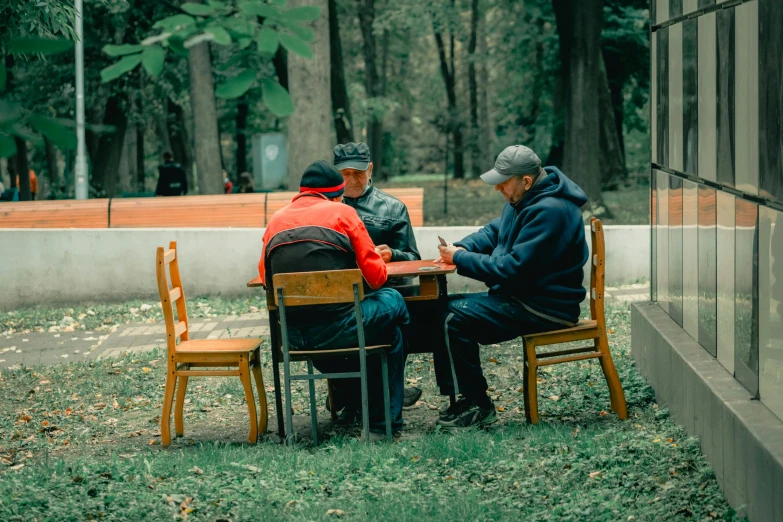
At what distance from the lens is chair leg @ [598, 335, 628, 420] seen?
22.3 feet

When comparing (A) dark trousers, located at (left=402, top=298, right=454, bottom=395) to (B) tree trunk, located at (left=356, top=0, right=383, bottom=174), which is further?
(B) tree trunk, located at (left=356, top=0, right=383, bottom=174)

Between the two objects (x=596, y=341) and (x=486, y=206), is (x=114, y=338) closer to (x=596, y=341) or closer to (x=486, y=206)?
(x=596, y=341)

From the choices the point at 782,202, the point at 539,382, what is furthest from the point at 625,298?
the point at 782,202

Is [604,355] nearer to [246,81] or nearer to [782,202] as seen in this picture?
[782,202]

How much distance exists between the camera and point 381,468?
5.67 meters

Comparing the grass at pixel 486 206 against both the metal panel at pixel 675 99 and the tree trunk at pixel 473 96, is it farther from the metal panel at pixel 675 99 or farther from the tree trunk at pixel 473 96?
the metal panel at pixel 675 99

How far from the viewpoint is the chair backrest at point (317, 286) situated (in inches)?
246

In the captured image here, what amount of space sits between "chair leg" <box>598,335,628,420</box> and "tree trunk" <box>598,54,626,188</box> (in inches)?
870

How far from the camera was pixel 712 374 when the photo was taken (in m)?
5.62

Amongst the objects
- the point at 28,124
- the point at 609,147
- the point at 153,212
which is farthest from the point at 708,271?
the point at 609,147

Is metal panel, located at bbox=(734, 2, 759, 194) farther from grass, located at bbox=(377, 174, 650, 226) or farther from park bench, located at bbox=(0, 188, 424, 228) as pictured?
grass, located at bbox=(377, 174, 650, 226)

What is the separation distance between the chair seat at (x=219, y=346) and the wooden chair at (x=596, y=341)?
1719mm

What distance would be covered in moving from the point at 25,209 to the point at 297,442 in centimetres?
991

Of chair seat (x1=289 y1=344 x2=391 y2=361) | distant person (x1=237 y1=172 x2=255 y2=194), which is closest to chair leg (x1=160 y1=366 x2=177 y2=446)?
chair seat (x1=289 y1=344 x2=391 y2=361)
